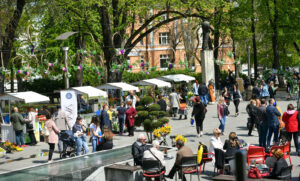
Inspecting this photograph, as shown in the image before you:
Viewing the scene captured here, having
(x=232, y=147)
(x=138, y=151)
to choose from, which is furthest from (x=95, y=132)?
(x=232, y=147)

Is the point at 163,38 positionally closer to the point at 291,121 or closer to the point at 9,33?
the point at 9,33

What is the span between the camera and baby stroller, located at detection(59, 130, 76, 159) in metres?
15.1

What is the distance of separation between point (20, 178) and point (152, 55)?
5864cm

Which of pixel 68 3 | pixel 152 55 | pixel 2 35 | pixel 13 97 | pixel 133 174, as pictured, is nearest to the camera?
pixel 133 174

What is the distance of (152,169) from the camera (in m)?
10.6

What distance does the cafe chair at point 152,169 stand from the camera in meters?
10.5

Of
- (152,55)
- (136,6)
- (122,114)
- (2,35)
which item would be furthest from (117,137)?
(152,55)

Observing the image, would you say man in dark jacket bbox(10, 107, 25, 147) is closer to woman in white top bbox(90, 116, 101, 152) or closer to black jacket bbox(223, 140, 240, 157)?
woman in white top bbox(90, 116, 101, 152)

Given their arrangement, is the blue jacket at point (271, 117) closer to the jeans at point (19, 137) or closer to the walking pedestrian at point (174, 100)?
the walking pedestrian at point (174, 100)

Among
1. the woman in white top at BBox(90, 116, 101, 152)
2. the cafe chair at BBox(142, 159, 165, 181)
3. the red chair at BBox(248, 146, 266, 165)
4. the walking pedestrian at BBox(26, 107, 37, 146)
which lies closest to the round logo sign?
the walking pedestrian at BBox(26, 107, 37, 146)

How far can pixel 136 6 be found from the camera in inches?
1193

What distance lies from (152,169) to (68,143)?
545cm

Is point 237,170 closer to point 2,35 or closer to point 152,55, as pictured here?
point 2,35

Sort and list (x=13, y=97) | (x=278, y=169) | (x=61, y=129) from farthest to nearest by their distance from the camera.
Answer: (x=13, y=97), (x=61, y=129), (x=278, y=169)
